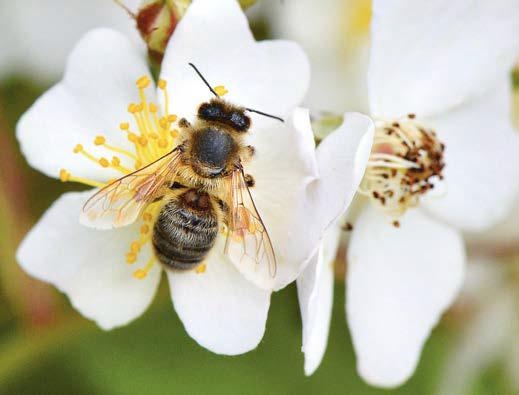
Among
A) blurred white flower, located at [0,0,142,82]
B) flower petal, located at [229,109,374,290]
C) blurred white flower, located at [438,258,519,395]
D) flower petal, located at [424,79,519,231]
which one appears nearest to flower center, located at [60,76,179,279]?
flower petal, located at [229,109,374,290]

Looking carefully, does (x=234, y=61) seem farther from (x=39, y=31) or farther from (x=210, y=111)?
(x=39, y=31)

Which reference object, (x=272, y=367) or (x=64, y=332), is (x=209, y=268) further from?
(x=272, y=367)

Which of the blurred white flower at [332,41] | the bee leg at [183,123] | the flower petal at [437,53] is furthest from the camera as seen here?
the blurred white flower at [332,41]

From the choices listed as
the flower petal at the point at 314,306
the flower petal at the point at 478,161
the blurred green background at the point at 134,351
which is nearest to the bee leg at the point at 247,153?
the flower petal at the point at 314,306

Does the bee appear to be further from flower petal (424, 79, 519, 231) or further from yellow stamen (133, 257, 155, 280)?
flower petal (424, 79, 519, 231)

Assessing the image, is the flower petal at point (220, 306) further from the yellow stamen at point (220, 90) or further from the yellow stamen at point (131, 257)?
the yellow stamen at point (220, 90)

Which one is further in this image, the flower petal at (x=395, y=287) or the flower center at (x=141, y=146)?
the flower petal at (x=395, y=287)

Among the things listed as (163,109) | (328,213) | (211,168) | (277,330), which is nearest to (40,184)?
(277,330)
